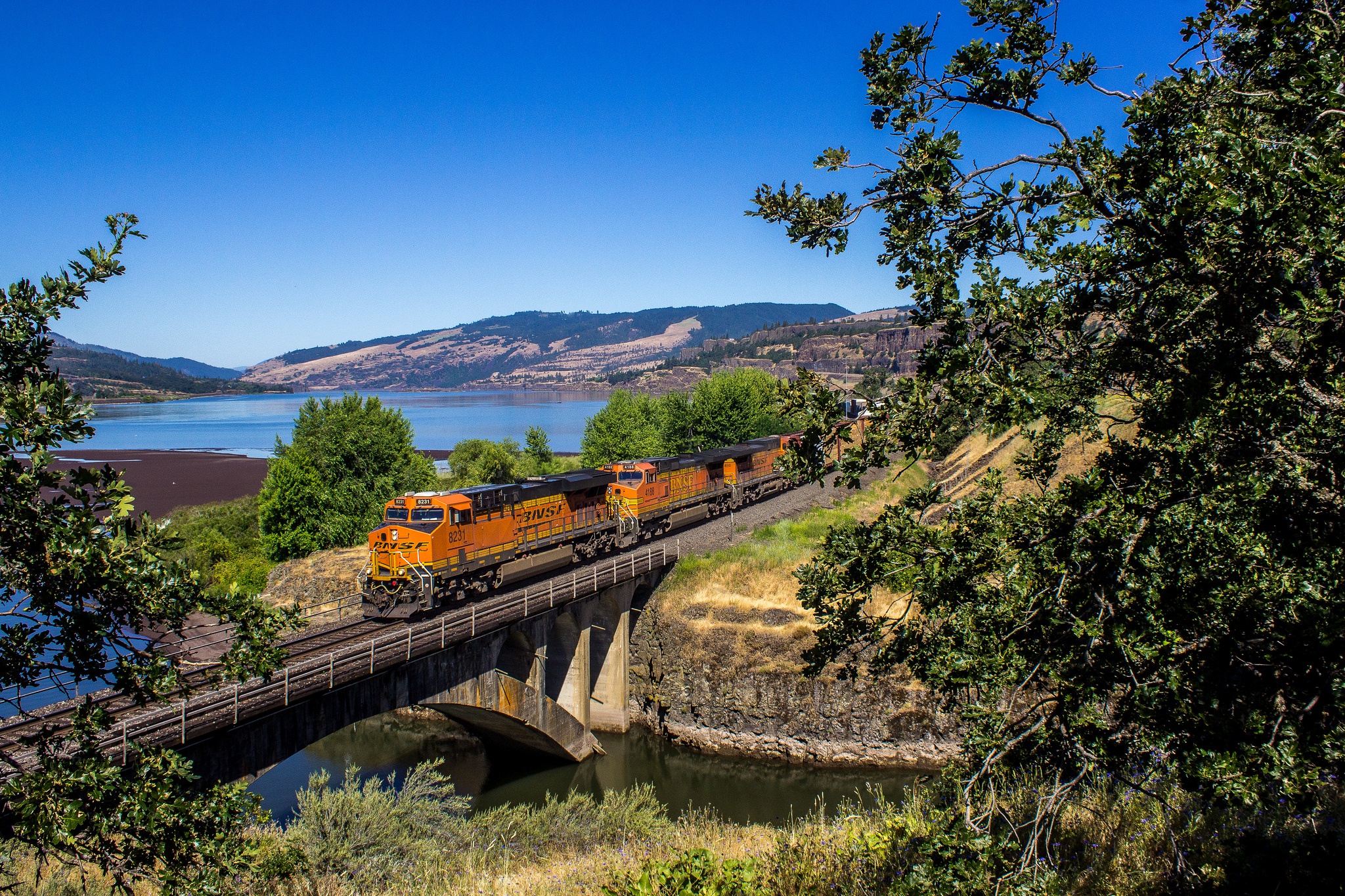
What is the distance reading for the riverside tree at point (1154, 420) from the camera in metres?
6.03

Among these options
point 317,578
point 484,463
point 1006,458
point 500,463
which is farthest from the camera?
point 500,463

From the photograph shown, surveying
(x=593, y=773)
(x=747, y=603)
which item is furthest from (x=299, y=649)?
(x=747, y=603)

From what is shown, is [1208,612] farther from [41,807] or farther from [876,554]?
[41,807]

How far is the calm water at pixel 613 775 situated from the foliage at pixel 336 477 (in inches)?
894

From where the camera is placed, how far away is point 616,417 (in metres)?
70.9

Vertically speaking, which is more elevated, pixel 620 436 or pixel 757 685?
pixel 620 436

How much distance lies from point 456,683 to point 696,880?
16800 millimetres

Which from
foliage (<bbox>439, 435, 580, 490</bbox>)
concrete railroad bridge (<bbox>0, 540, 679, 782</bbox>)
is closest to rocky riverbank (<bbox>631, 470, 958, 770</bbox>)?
concrete railroad bridge (<bbox>0, 540, 679, 782</bbox>)

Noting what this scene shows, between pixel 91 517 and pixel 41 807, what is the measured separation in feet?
9.01

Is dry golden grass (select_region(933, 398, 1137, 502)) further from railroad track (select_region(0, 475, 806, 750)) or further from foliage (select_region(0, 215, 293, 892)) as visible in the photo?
foliage (select_region(0, 215, 293, 892))

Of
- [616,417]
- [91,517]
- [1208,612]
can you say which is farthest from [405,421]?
[1208,612]

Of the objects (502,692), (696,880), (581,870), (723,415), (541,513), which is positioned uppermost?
(723,415)

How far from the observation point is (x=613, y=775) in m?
30.0

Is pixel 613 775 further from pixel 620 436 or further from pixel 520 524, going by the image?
pixel 620 436
